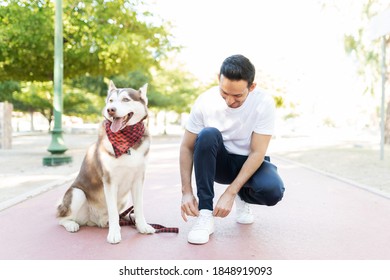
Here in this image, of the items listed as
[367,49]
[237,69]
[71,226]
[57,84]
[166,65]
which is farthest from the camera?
[166,65]

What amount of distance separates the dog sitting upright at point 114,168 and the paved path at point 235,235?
16 centimetres

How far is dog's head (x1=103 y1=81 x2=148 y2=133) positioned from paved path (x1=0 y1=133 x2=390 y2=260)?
0.97 meters

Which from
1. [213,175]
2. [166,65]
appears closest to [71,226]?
[213,175]

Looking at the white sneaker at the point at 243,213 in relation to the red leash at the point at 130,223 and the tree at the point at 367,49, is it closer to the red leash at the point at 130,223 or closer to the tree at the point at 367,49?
the red leash at the point at 130,223

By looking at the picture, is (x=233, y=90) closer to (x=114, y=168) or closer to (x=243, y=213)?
(x=114, y=168)

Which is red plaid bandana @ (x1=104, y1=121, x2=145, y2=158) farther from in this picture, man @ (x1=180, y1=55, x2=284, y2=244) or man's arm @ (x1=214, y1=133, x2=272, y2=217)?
man's arm @ (x1=214, y1=133, x2=272, y2=217)

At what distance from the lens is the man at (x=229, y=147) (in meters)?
3.11

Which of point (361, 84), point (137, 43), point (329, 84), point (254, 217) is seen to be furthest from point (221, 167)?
point (329, 84)

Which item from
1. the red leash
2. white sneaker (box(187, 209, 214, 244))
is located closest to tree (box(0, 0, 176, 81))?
the red leash

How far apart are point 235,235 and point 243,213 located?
44 cm

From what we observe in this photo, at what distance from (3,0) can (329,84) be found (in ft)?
102

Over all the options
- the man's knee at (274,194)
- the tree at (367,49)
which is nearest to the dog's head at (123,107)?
the man's knee at (274,194)

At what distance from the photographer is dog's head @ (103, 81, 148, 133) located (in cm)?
293

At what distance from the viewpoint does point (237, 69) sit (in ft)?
9.61
